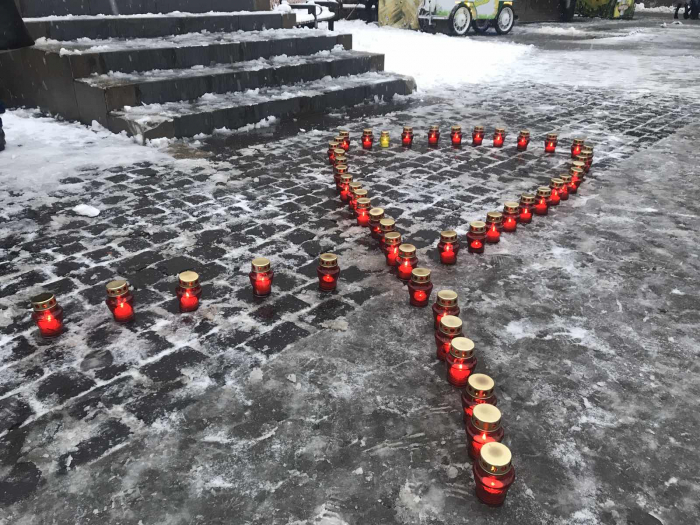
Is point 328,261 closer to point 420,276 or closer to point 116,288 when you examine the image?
point 420,276

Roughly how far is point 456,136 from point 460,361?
5.36 metres

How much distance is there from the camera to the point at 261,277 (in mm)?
3789

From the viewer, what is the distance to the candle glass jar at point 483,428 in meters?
2.34

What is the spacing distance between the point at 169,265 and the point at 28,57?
659 cm

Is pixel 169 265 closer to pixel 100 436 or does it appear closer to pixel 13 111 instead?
pixel 100 436

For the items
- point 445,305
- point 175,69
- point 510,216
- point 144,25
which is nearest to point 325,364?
point 445,305

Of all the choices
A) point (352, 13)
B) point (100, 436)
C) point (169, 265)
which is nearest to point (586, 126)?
point (169, 265)

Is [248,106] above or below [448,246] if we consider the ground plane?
above

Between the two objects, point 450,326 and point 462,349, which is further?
point 450,326

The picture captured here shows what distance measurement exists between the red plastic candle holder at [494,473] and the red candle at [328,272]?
1.91 meters

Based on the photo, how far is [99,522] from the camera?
2180 mm

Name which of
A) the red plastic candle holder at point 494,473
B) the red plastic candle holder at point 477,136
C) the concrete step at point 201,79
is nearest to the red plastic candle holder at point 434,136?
the red plastic candle holder at point 477,136

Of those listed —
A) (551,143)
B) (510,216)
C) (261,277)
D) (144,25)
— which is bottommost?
(551,143)

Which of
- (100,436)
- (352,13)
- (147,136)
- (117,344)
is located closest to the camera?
(100,436)
